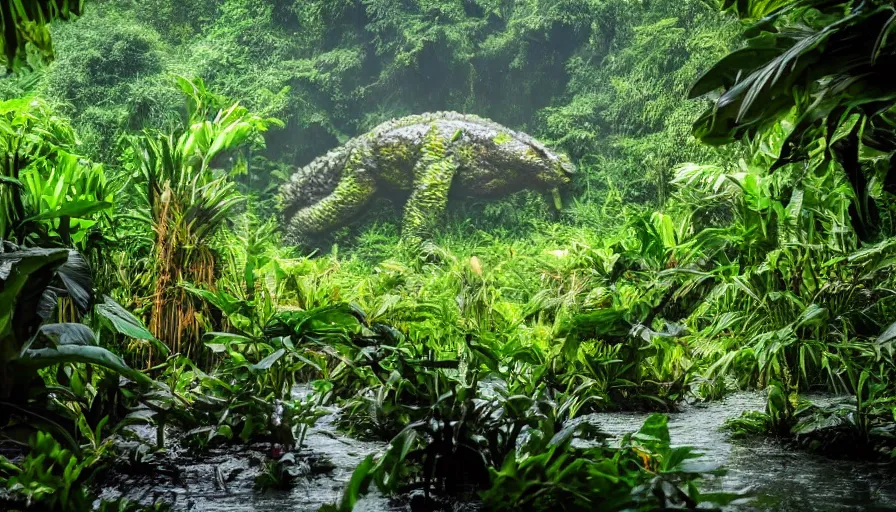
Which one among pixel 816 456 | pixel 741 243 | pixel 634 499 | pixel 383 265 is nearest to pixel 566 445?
pixel 634 499

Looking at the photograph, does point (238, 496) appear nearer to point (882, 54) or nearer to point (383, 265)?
point (882, 54)

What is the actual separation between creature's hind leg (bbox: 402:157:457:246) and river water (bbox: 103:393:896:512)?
758cm

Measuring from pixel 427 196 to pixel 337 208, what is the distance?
4.24 feet

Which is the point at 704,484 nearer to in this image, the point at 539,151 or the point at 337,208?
the point at 539,151

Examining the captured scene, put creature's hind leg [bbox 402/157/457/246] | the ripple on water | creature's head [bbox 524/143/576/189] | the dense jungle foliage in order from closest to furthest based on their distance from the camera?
the ripple on water < the dense jungle foliage < creature's hind leg [bbox 402/157/457/246] < creature's head [bbox 524/143/576/189]

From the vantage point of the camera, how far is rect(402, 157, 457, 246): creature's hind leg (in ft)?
32.2

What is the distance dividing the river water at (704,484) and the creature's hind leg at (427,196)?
7.58 meters

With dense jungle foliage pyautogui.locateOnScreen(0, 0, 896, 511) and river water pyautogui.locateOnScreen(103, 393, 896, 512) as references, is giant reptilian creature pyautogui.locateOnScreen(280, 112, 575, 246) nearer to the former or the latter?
dense jungle foliage pyautogui.locateOnScreen(0, 0, 896, 511)

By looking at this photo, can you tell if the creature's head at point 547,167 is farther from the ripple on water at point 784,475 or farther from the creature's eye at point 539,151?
the ripple on water at point 784,475

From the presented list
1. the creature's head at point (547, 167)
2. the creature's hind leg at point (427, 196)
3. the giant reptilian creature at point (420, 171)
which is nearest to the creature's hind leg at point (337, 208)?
the giant reptilian creature at point (420, 171)

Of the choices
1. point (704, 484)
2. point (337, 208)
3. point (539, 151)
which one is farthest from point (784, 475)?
point (337, 208)

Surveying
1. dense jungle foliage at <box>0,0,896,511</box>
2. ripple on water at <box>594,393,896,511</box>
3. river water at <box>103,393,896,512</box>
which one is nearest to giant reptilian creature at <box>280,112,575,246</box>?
dense jungle foliage at <box>0,0,896,511</box>

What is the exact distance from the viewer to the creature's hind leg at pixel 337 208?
10117mm

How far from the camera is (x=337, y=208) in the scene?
10266 mm
